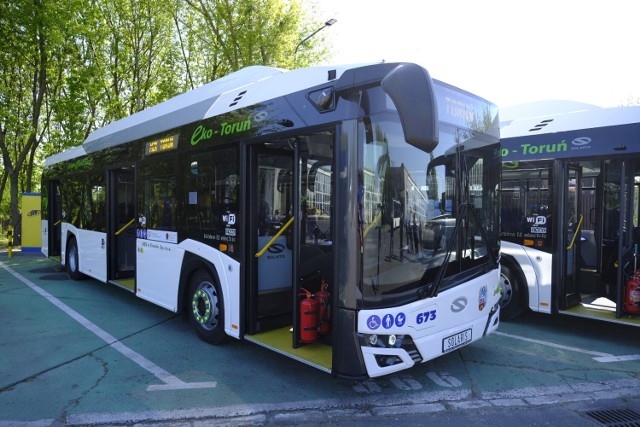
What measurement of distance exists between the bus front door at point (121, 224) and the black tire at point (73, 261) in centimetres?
204

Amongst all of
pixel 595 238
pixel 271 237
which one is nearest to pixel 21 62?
pixel 271 237

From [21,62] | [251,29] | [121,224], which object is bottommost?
[121,224]

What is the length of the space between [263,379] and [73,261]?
7.56 meters

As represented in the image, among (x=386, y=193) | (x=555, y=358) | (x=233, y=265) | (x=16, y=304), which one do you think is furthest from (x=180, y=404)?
(x=16, y=304)

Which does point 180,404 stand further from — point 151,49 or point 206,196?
point 151,49

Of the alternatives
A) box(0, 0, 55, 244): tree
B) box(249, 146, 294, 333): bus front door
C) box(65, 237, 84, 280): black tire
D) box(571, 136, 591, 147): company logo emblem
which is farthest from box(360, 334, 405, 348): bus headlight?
box(0, 0, 55, 244): tree

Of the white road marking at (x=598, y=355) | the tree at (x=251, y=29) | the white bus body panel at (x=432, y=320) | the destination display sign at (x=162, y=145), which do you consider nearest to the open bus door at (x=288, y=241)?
the white bus body panel at (x=432, y=320)

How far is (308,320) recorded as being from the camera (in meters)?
4.48

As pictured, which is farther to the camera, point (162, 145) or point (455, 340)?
point (162, 145)

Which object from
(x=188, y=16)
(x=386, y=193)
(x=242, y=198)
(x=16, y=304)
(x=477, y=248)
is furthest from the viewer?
(x=188, y=16)

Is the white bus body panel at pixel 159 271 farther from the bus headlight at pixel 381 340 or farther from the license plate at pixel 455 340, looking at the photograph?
the license plate at pixel 455 340

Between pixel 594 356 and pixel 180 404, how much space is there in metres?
4.70

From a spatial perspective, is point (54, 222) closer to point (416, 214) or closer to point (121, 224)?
point (121, 224)

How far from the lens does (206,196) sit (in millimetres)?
5691
